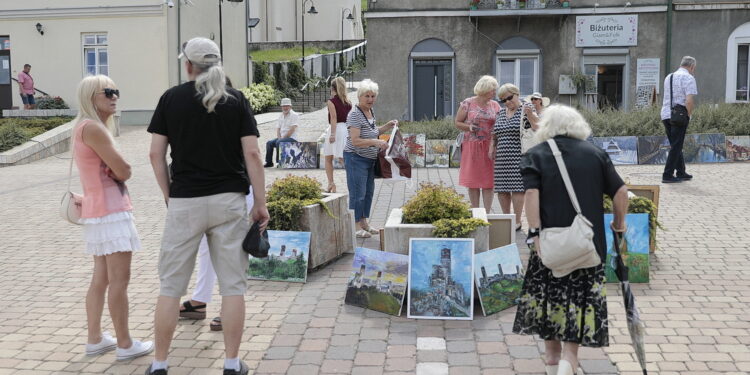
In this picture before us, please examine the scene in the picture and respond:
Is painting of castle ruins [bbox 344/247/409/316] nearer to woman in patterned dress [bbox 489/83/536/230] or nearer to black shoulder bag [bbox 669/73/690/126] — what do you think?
woman in patterned dress [bbox 489/83/536/230]

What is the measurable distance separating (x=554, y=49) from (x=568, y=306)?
19.0 m

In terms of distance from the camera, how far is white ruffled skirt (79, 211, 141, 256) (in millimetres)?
4836

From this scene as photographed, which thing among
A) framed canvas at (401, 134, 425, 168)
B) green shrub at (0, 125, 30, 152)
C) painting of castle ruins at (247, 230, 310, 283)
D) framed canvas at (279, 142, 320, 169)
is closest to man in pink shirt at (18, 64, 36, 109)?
green shrub at (0, 125, 30, 152)

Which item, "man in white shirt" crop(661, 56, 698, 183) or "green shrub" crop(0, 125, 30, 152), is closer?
"man in white shirt" crop(661, 56, 698, 183)

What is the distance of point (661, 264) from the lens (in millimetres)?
7305

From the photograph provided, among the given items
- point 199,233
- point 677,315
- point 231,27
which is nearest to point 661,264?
point 677,315

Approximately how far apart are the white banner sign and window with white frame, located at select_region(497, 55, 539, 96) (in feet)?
9.05

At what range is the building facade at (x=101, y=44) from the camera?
25.6 meters

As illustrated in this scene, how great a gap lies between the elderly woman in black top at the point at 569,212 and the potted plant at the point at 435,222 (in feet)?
5.25

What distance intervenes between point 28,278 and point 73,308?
4.23 feet

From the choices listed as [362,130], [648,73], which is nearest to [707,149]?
[648,73]

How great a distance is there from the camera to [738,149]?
50.4 feet

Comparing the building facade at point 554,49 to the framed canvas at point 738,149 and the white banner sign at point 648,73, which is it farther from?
the framed canvas at point 738,149

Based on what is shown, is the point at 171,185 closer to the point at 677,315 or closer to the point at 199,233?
the point at 199,233
